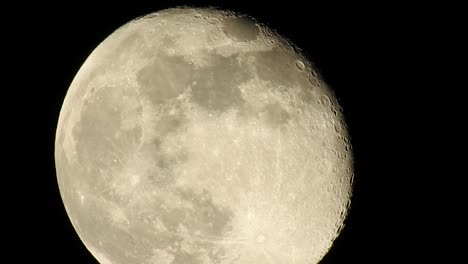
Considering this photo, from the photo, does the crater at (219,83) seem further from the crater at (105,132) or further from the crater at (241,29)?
the crater at (105,132)

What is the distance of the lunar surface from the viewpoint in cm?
288

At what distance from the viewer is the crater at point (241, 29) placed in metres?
3.13

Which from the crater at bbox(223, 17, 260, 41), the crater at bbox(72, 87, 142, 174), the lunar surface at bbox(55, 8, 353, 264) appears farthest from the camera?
the crater at bbox(223, 17, 260, 41)

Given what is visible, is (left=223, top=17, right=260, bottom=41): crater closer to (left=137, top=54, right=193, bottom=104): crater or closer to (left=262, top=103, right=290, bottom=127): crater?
(left=137, top=54, right=193, bottom=104): crater

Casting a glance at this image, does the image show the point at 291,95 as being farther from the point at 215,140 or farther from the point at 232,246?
the point at 232,246

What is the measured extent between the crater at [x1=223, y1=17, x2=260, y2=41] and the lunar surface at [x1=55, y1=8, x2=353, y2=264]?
1 cm

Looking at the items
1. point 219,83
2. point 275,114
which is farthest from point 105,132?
point 275,114

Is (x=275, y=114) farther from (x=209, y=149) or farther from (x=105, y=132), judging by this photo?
(x=105, y=132)

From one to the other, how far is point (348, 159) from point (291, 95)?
708mm

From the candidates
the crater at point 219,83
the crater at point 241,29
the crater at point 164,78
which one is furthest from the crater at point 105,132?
the crater at point 241,29

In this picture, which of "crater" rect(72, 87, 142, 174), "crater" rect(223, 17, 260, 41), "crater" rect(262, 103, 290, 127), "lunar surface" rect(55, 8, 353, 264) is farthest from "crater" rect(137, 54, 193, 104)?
"crater" rect(262, 103, 290, 127)

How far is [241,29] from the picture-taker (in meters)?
3.18

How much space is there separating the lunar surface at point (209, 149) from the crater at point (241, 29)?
0.05ft

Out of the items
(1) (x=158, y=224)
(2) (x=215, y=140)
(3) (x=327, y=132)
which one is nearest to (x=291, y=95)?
(3) (x=327, y=132)
